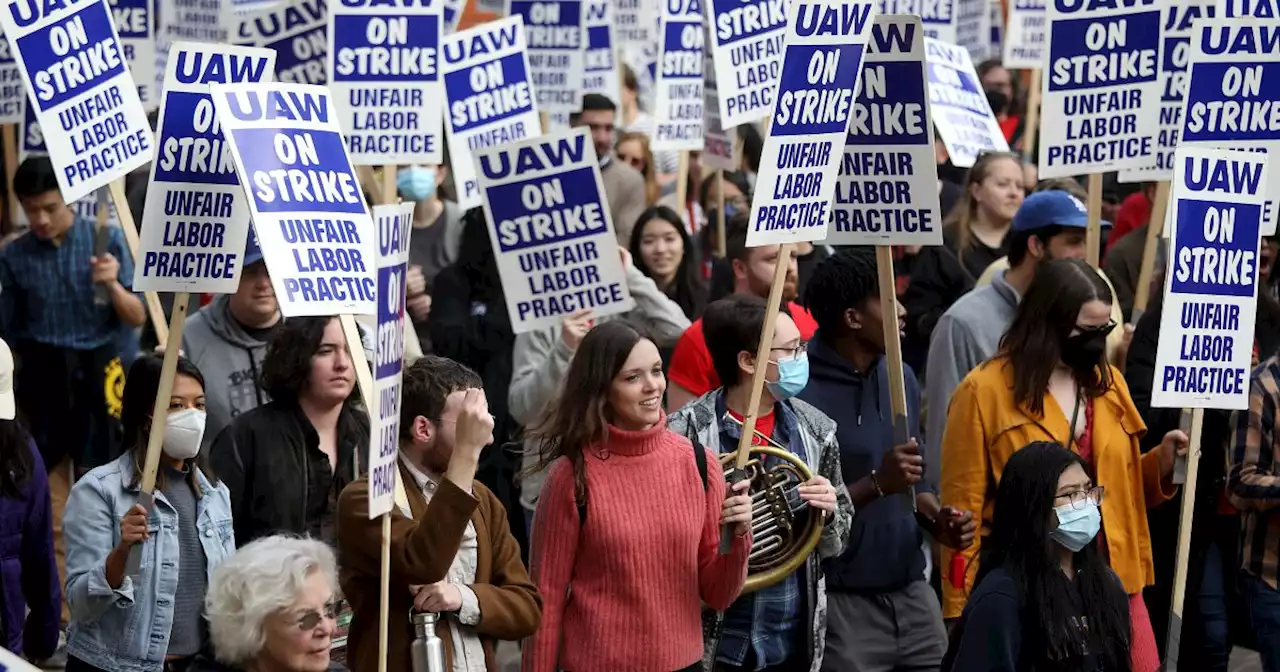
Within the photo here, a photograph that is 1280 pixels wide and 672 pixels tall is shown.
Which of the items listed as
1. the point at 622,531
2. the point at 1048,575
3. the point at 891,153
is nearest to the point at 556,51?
the point at 891,153

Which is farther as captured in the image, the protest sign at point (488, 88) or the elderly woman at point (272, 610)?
the protest sign at point (488, 88)

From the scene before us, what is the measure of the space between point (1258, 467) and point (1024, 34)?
7974 millimetres

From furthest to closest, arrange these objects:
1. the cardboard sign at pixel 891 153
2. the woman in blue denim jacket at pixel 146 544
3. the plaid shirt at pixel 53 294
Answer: the plaid shirt at pixel 53 294 → the cardboard sign at pixel 891 153 → the woman in blue denim jacket at pixel 146 544

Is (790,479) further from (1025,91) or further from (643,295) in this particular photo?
(1025,91)

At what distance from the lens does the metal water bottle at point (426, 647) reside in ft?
20.7

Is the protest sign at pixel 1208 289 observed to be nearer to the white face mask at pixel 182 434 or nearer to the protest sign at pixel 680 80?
the white face mask at pixel 182 434

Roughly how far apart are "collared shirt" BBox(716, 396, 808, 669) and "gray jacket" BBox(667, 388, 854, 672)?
0.04 metres

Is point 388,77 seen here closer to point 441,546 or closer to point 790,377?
point 790,377

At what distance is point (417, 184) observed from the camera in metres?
13.8

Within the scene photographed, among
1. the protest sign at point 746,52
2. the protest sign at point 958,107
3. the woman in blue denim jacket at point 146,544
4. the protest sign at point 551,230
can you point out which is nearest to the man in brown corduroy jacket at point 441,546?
the woman in blue denim jacket at point 146,544

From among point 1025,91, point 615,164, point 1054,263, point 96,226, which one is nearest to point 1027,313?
point 1054,263

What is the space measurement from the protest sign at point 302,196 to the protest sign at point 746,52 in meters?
5.23

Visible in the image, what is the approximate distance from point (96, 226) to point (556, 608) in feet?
19.2

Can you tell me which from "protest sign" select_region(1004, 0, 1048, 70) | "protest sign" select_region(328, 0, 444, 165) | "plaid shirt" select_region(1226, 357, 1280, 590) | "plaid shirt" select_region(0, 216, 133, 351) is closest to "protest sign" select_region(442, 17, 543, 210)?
"protest sign" select_region(328, 0, 444, 165)
